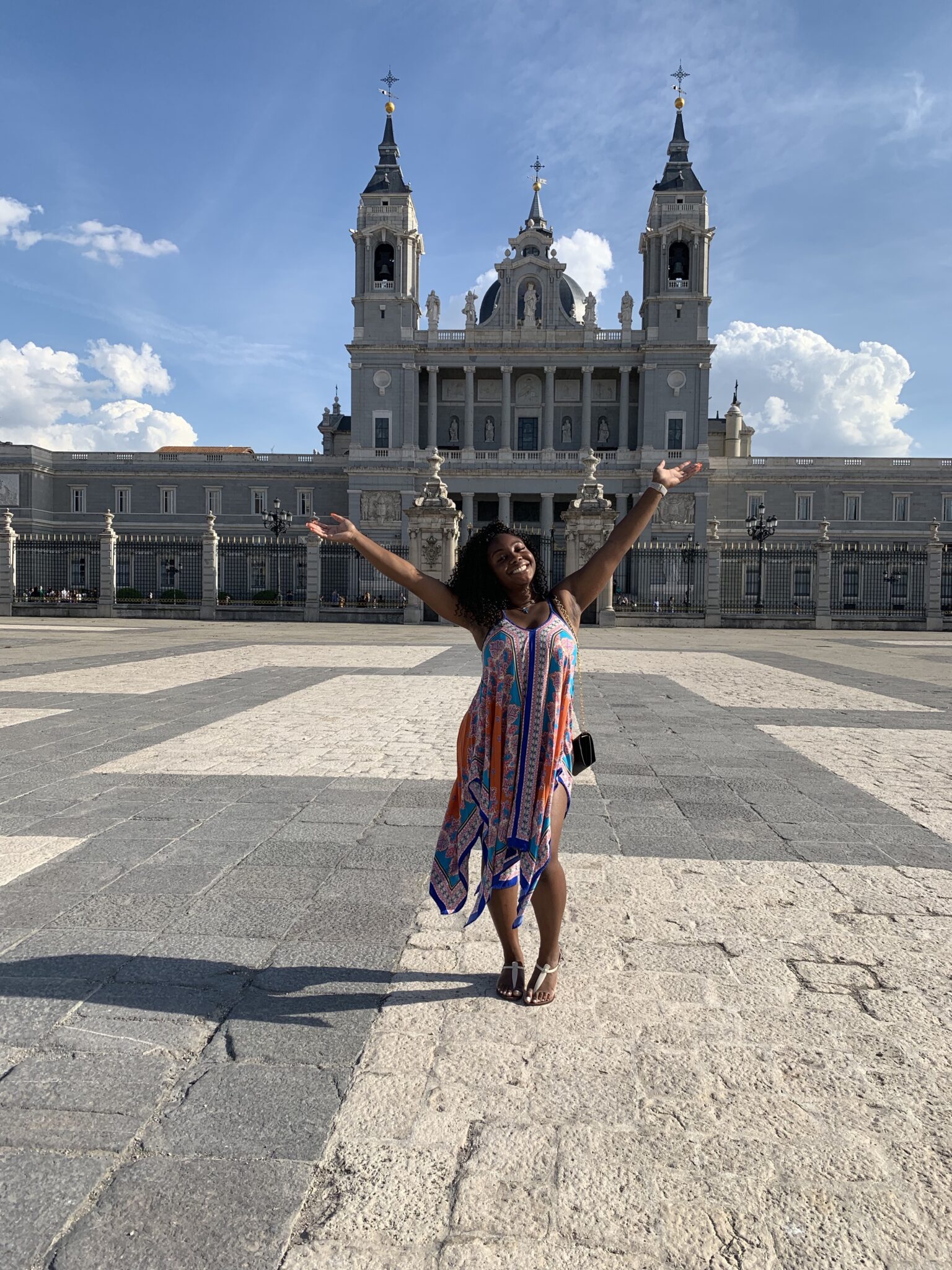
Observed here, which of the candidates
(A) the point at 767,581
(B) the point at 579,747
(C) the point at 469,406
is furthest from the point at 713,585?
(C) the point at 469,406

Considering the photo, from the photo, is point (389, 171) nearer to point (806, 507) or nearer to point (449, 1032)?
point (806, 507)

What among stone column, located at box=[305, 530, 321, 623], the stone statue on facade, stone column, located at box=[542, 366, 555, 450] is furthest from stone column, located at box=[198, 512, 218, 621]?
the stone statue on facade

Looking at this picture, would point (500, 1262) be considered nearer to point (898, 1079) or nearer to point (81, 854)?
point (898, 1079)

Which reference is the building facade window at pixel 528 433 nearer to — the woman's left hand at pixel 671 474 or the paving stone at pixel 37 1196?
the woman's left hand at pixel 671 474

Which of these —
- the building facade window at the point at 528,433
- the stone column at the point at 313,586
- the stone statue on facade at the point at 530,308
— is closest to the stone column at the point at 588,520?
the stone column at the point at 313,586

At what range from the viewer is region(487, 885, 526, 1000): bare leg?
2584 millimetres

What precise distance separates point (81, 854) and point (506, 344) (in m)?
50.7

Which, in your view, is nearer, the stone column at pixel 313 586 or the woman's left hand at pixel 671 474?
the woman's left hand at pixel 671 474

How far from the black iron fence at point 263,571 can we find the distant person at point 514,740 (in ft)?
83.1

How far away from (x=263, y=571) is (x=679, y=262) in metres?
29.8

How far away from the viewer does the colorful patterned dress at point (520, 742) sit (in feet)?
8.23

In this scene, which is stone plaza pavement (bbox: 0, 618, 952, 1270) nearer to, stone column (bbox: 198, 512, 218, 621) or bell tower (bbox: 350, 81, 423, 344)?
stone column (bbox: 198, 512, 218, 621)

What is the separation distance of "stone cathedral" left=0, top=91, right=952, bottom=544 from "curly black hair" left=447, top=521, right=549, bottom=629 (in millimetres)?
44068

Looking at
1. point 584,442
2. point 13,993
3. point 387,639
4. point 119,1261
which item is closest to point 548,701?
point 119,1261
